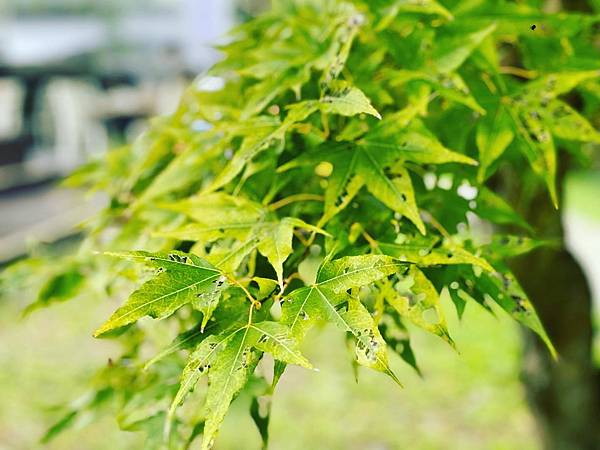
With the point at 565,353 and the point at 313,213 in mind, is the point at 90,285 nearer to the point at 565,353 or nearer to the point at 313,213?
the point at 313,213

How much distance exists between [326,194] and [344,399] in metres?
2.24

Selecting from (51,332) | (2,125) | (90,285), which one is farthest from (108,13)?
(90,285)

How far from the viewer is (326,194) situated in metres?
0.66

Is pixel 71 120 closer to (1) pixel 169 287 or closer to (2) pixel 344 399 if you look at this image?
(2) pixel 344 399

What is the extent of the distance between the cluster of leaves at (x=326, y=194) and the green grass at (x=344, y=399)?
160cm

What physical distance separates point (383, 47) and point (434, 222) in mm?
201

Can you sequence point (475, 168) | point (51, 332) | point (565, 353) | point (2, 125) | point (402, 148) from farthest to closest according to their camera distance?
point (2, 125)
point (51, 332)
point (565, 353)
point (475, 168)
point (402, 148)

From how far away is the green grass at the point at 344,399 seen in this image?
250 centimetres

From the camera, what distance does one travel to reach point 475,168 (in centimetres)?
77

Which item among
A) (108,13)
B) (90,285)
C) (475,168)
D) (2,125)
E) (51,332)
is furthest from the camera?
(108,13)

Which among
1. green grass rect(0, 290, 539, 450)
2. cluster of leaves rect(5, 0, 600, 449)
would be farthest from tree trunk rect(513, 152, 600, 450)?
cluster of leaves rect(5, 0, 600, 449)

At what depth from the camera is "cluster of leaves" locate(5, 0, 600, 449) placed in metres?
0.54

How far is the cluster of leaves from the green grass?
5.23ft

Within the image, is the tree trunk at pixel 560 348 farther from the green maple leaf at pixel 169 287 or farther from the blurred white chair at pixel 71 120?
the blurred white chair at pixel 71 120
